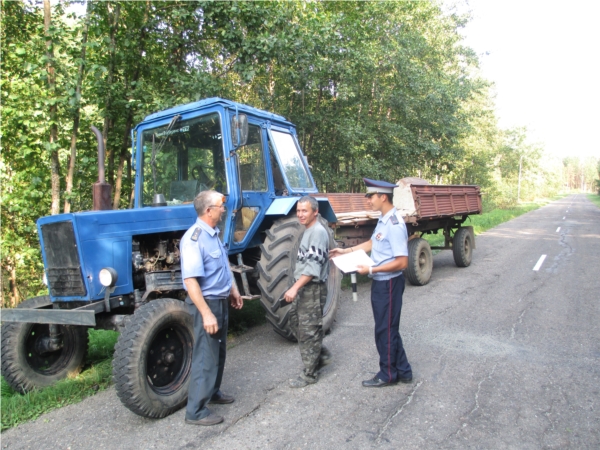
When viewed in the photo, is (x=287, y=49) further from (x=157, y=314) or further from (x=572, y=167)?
(x=572, y=167)

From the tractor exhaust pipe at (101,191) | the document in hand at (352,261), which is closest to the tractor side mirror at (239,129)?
the tractor exhaust pipe at (101,191)

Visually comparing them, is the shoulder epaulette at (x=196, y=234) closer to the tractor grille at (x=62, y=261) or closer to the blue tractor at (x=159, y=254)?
the blue tractor at (x=159, y=254)

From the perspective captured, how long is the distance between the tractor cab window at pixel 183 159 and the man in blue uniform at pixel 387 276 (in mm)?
1896

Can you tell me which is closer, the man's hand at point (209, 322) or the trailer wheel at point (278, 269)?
Result: the man's hand at point (209, 322)

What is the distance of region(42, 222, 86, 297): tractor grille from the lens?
3.80 m

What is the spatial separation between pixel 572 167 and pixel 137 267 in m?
174

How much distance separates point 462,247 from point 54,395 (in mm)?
8462

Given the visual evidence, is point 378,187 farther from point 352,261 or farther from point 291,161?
point 291,161

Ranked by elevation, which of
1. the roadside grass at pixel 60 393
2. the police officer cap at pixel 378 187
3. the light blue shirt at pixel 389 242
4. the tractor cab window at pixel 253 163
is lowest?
the roadside grass at pixel 60 393

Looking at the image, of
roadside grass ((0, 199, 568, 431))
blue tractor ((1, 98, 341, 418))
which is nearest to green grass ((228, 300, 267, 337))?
roadside grass ((0, 199, 568, 431))

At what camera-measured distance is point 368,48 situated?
12812 mm

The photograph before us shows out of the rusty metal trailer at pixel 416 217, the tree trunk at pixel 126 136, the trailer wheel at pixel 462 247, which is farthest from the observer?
the trailer wheel at pixel 462 247

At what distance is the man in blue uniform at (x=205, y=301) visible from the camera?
10.4ft

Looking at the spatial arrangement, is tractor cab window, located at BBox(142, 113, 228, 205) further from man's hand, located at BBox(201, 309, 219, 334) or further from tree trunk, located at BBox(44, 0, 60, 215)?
tree trunk, located at BBox(44, 0, 60, 215)
